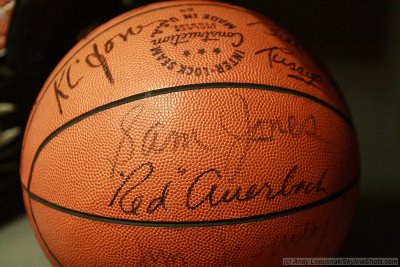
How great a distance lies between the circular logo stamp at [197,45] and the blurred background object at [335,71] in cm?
46

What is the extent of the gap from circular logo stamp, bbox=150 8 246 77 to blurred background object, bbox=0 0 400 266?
0.46 m

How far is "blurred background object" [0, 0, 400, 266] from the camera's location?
1.13 metres

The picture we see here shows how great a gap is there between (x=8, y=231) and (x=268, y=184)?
2.78 ft

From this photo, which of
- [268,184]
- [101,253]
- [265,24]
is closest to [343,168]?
[268,184]

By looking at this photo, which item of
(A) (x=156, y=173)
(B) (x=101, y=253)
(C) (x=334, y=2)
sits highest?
(C) (x=334, y=2)

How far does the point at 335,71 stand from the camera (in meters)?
1.64

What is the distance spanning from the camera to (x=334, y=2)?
1.61 m

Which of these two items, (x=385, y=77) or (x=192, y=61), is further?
(x=385, y=77)

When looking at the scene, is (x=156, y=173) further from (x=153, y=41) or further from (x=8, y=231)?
(x=8, y=231)
